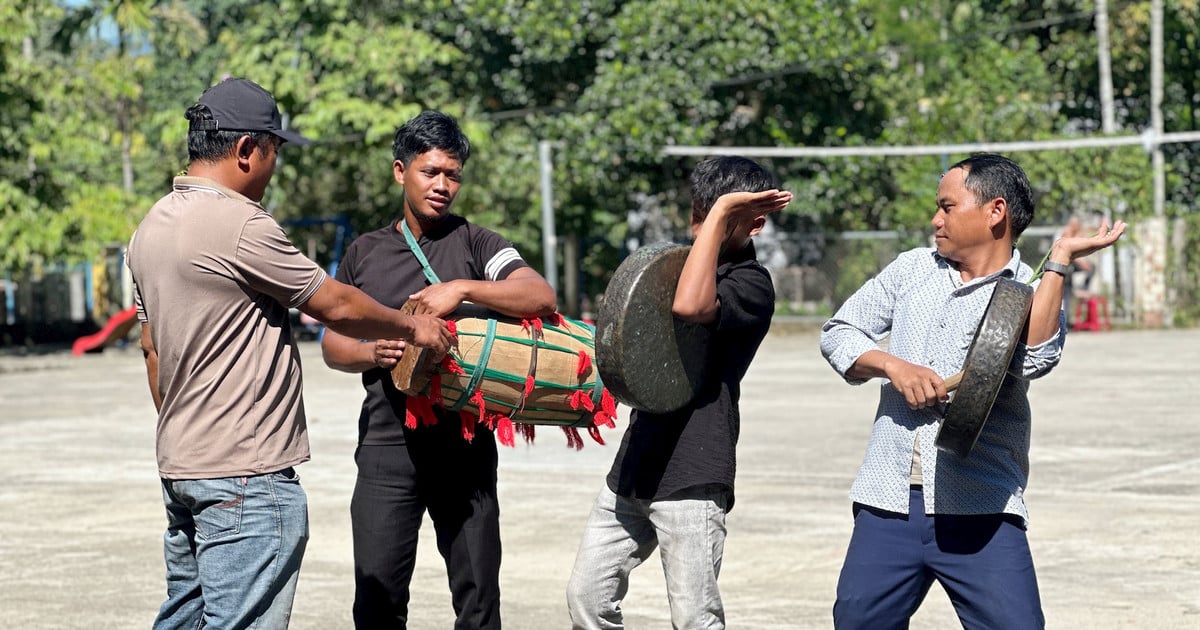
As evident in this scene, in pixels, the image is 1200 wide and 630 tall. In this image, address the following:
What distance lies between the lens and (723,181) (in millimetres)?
4422

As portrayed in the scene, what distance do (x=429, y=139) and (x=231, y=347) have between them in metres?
1.21

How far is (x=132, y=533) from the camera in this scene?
28.6 feet

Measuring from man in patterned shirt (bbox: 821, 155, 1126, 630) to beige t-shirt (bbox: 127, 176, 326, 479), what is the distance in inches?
58.9

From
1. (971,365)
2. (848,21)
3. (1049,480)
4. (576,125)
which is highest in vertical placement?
(848,21)

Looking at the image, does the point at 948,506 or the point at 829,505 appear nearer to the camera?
the point at 948,506

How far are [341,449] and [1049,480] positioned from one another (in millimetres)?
5337

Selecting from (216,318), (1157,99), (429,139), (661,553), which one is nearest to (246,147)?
(216,318)

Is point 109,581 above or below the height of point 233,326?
below

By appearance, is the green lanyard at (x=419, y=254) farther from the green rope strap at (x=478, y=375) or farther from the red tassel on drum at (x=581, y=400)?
the red tassel on drum at (x=581, y=400)

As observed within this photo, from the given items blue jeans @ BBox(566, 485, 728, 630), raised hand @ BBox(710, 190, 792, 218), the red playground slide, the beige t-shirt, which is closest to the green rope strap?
blue jeans @ BBox(566, 485, 728, 630)

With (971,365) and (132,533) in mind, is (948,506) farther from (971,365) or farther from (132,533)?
(132,533)

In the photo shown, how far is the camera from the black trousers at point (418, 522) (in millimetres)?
4848

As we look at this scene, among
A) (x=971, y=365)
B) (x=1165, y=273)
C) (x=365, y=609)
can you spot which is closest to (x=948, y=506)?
(x=971, y=365)

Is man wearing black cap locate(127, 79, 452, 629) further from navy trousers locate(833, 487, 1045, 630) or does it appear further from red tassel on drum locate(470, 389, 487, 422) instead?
navy trousers locate(833, 487, 1045, 630)
